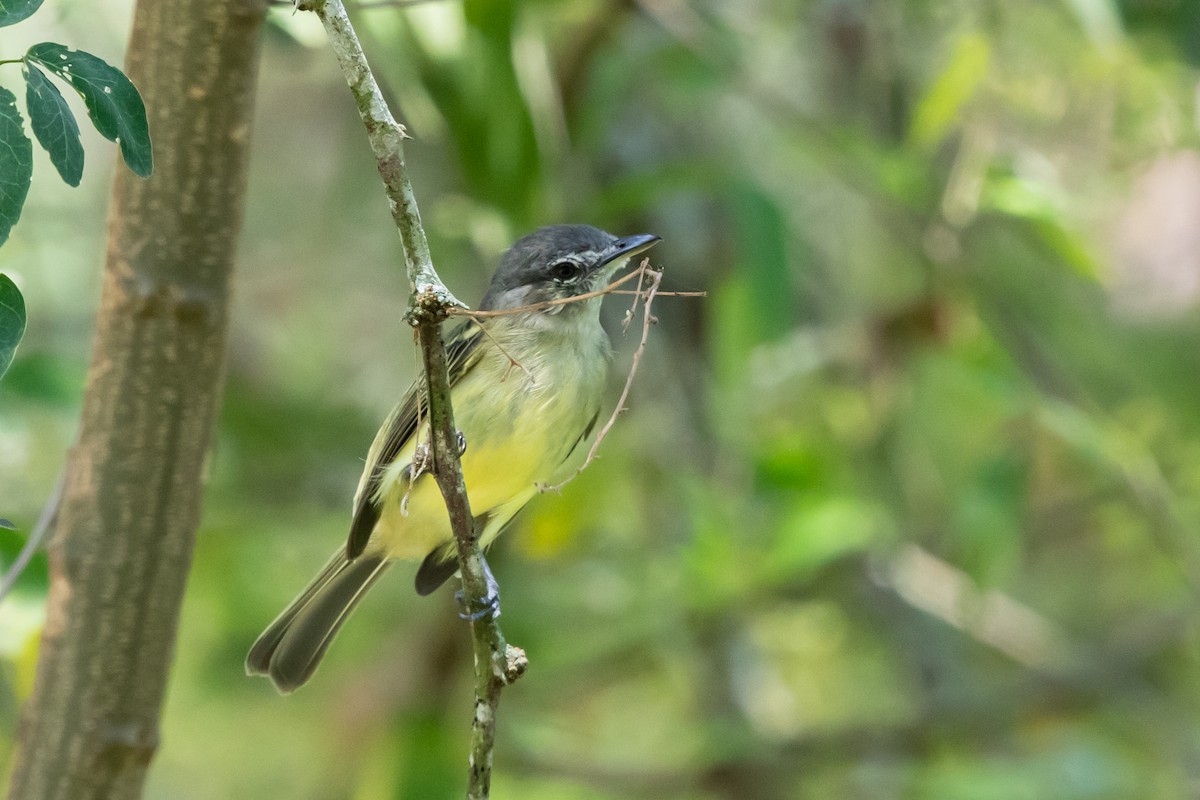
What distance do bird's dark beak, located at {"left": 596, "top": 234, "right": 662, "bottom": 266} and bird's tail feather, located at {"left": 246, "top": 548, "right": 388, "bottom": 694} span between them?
1032 mm

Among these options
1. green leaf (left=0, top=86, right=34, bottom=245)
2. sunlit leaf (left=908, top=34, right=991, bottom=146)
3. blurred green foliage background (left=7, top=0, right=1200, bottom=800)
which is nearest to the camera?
green leaf (left=0, top=86, right=34, bottom=245)

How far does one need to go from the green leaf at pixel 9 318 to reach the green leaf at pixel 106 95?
230 mm

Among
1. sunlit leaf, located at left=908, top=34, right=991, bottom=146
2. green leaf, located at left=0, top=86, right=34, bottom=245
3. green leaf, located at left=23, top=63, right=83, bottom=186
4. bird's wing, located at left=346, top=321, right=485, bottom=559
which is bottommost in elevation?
green leaf, located at left=0, top=86, right=34, bottom=245

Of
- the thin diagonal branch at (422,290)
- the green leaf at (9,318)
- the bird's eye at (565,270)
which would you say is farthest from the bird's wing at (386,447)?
the green leaf at (9,318)

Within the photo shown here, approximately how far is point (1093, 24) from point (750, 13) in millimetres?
2279

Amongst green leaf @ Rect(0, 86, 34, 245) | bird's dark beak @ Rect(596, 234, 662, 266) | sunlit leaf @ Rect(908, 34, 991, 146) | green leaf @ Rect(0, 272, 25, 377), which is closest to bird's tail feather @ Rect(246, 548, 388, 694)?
bird's dark beak @ Rect(596, 234, 662, 266)

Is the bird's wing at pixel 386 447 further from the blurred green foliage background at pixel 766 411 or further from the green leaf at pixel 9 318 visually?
the green leaf at pixel 9 318

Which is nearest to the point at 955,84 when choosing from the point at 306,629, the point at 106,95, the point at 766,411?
the point at 766,411

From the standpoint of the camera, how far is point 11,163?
5.24ft

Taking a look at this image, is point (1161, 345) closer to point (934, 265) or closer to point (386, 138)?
point (934, 265)

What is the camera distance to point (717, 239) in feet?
19.0

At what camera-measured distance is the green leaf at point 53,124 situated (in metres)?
1.66

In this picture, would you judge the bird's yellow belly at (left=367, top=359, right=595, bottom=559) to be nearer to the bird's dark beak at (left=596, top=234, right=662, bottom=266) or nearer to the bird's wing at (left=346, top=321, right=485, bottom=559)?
the bird's wing at (left=346, top=321, right=485, bottom=559)

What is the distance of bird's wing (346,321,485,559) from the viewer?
3.27 meters
